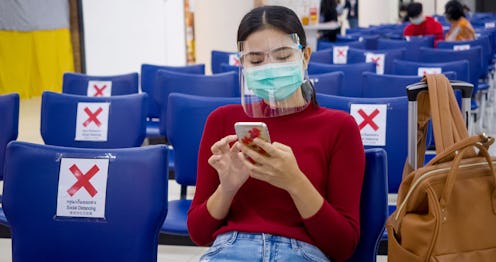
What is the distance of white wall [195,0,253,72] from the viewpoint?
9914mm

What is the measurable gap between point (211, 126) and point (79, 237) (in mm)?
502

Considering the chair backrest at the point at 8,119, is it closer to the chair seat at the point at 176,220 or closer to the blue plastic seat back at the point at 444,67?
the chair seat at the point at 176,220

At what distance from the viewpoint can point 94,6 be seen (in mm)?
10742

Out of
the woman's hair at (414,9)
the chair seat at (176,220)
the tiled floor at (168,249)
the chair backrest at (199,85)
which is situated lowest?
the tiled floor at (168,249)

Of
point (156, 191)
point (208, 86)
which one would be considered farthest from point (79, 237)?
point (208, 86)

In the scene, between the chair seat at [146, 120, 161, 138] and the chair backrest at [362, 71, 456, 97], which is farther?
the chair seat at [146, 120, 161, 138]

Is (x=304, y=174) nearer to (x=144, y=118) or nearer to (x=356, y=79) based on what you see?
(x=144, y=118)

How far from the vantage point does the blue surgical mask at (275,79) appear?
2.03 meters

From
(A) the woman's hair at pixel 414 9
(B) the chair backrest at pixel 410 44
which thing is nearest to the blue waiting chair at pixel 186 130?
(B) the chair backrest at pixel 410 44

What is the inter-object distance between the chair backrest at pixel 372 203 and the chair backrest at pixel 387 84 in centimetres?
216

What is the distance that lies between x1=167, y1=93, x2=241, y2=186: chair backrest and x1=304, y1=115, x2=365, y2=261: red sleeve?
4.73ft

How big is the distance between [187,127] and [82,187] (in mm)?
1262

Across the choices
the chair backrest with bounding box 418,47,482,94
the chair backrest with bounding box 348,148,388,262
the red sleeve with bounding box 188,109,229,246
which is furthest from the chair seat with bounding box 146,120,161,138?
the chair backrest with bounding box 348,148,388,262

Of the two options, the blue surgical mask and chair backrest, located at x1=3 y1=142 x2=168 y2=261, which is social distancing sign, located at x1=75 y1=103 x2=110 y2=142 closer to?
chair backrest, located at x1=3 y1=142 x2=168 y2=261
